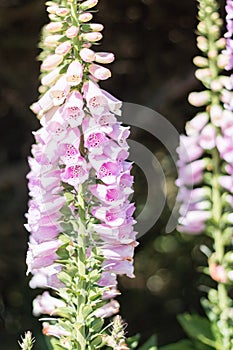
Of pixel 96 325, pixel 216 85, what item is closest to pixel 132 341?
pixel 96 325

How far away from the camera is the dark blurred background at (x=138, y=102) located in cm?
427

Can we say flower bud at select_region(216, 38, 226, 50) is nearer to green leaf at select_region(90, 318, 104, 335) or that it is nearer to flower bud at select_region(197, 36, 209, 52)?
flower bud at select_region(197, 36, 209, 52)

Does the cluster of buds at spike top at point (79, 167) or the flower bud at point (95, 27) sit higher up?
the flower bud at point (95, 27)

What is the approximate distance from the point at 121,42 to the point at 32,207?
2.67 m

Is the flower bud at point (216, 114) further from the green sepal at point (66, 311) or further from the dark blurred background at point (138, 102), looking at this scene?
the dark blurred background at point (138, 102)

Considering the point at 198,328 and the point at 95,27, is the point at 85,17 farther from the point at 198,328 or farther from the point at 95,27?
the point at 198,328

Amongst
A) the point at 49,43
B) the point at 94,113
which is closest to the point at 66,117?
the point at 94,113

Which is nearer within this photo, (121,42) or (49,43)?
(49,43)

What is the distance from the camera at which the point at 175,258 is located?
4.42m

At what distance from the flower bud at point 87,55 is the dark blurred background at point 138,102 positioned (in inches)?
94.3

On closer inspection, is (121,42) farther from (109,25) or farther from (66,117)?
(66,117)

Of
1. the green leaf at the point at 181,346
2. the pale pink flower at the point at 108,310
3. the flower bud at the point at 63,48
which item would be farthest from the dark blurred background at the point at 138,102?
the flower bud at the point at 63,48

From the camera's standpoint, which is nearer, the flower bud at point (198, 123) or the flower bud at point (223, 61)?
the flower bud at point (223, 61)

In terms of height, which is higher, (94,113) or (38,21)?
(38,21)
